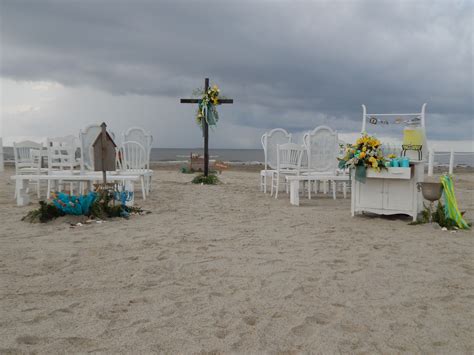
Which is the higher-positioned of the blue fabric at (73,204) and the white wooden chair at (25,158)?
the white wooden chair at (25,158)

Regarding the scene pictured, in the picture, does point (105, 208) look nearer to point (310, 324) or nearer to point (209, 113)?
point (310, 324)

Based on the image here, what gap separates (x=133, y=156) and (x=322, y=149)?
12.5 ft

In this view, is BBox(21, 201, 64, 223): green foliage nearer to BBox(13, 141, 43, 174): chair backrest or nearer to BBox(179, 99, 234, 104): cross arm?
BBox(13, 141, 43, 174): chair backrest

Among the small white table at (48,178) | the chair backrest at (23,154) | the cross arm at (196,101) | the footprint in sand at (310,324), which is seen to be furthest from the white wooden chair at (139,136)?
the footprint in sand at (310,324)

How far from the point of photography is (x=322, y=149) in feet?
28.5

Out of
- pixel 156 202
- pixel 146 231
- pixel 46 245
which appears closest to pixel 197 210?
pixel 156 202

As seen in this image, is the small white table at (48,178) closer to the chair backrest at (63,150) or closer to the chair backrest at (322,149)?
the chair backrest at (63,150)

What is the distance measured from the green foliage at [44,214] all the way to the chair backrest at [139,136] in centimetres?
383

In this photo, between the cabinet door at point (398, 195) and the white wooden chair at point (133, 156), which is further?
the white wooden chair at point (133, 156)

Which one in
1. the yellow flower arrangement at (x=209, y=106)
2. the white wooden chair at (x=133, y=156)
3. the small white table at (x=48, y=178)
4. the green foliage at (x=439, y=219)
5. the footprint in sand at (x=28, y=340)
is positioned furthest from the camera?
the yellow flower arrangement at (x=209, y=106)

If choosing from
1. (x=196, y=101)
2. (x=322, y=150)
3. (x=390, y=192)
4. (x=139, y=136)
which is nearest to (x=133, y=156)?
(x=139, y=136)

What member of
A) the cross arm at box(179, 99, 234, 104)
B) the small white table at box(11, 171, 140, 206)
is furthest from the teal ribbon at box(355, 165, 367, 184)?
the cross arm at box(179, 99, 234, 104)

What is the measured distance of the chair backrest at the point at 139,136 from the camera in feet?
31.6

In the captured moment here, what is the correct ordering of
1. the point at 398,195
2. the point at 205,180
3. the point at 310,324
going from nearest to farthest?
the point at 310,324 < the point at 398,195 < the point at 205,180
